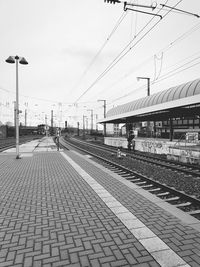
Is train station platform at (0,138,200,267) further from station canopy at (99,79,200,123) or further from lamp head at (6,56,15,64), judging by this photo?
station canopy at (99,79,200,123)

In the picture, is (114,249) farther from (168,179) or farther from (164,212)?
(168,179)

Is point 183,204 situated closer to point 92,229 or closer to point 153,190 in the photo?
point 153,190

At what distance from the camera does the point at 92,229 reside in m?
4.14

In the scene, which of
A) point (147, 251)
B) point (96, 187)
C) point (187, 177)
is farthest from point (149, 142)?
point (147, 251)

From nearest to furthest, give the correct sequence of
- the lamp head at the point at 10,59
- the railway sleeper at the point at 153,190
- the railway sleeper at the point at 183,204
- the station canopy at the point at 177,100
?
the railway sleeper at the point at 183,204 < the railway sleeper at the point at 153,190 < the lamp head at the point at 10,59 < the station canopy at the point at 177,100

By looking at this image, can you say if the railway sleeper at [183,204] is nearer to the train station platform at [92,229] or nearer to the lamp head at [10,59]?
the train station platform at [92,229]

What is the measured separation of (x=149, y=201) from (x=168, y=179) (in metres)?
3.47

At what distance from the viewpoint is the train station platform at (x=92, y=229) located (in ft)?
10.5

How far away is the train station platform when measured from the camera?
126 inches

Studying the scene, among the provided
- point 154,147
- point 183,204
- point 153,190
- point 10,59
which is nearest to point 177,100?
point 154,147

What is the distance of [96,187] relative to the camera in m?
7.29

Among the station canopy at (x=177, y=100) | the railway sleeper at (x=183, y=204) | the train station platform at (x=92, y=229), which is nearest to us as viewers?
the train station platform at (x=92, y=229)

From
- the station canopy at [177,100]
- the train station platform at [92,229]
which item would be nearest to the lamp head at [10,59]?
the train station platform at [92,229]

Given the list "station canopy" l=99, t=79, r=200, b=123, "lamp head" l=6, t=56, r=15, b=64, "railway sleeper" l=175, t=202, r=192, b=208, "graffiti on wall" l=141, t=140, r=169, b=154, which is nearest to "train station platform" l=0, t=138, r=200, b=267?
"railway sleeper" l=175, t=202, r=192, b=208
